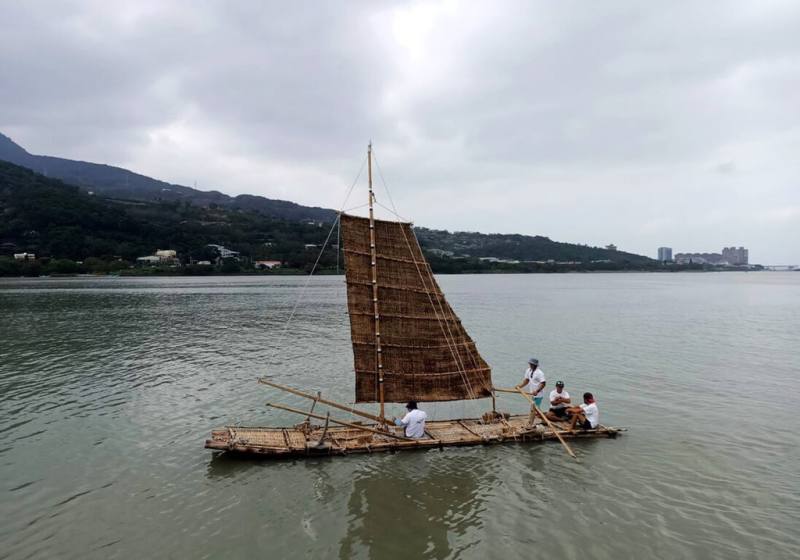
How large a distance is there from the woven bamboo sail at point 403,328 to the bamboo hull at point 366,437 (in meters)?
1.16

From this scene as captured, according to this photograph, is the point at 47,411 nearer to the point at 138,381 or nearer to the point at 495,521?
the point at 138,381

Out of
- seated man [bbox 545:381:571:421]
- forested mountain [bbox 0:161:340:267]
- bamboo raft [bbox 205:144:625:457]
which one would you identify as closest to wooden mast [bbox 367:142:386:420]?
bamboo raft [bbox 205:144:625:457]

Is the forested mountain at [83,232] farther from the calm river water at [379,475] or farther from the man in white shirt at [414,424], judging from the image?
the man in white shirt at [414,424]

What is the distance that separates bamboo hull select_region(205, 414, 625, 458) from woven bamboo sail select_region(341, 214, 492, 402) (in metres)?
1.16

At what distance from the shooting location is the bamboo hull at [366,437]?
47.8ft

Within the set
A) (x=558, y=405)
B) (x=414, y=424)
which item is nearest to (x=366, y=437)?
(x=414, y=424)

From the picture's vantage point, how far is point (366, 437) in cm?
1558

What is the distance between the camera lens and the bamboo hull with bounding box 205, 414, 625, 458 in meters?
14.6

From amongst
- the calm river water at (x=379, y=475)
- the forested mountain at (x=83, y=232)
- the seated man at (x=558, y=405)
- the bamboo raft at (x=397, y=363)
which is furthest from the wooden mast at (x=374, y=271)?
the forested mountain at (x=83, y=232)

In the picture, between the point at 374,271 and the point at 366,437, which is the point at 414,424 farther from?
the point at 374,271

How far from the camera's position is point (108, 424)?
18.3 m

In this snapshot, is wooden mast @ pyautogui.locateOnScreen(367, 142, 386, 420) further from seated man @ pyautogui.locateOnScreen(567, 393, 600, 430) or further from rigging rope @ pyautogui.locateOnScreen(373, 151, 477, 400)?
seated man @ pyautogui.locateOnScreen(567, 393, 600, 430)

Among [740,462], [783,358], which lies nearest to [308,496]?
[740,462]

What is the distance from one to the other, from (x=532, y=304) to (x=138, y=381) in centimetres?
6022
